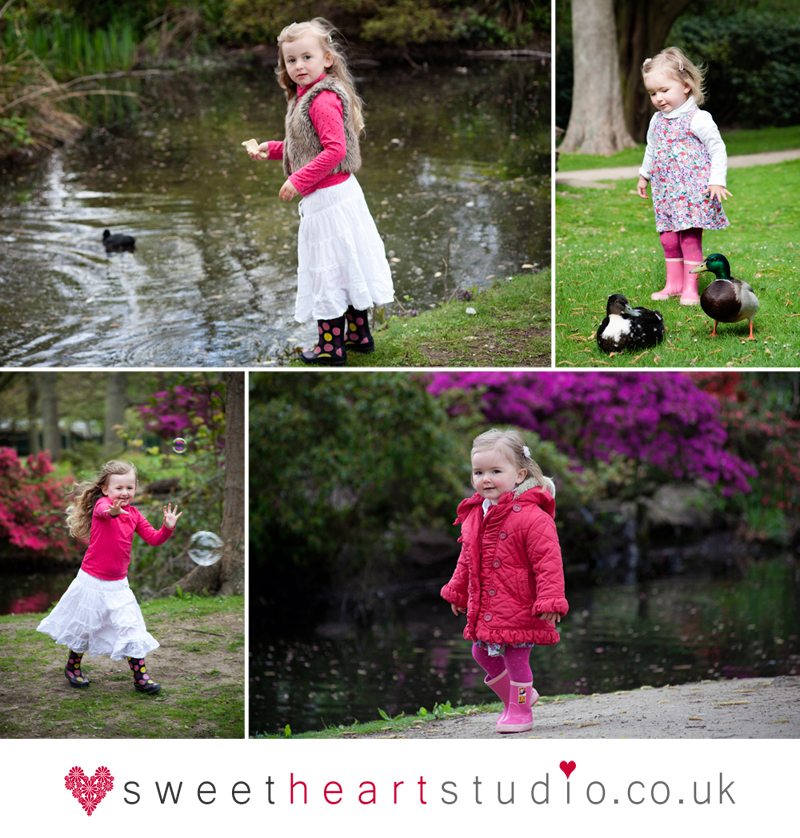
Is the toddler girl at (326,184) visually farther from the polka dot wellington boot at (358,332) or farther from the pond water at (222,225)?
the pond water at (222,225)

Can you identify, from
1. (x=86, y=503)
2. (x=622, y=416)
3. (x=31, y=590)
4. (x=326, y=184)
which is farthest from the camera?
(x=622, y=416)

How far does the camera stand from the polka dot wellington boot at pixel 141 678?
4.11 metres

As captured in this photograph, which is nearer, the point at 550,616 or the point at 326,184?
the point at 550,616

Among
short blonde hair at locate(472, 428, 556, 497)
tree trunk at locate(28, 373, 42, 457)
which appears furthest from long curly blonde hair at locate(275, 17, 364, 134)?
tree trunk at locate(28, 373, 42, 457)

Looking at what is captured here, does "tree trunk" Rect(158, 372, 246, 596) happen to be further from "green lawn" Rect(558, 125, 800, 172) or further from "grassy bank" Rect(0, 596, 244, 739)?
"green lawn" Rect(558, 125, 800, 172)

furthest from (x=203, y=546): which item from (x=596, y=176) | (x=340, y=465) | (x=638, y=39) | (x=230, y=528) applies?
(x=638, y=39)

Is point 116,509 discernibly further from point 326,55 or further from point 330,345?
point 326,55

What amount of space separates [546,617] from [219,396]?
3035mm

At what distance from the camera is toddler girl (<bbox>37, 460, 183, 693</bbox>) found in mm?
4043

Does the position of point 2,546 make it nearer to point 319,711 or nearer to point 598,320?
point 319,711

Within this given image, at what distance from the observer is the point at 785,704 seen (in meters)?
4.00

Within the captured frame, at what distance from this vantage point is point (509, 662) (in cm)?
353

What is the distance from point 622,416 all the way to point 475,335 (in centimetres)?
376
